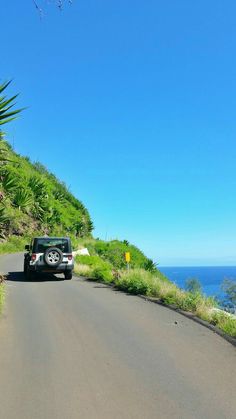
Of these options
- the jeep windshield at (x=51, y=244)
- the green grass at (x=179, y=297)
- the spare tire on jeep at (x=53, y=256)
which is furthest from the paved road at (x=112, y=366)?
the jeep windshield at (x=51, y=244)

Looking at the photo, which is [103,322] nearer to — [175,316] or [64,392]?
[175,316]

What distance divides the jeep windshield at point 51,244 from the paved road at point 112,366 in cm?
894

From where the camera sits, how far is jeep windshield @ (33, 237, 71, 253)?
72.5ft

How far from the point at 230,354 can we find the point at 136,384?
7.36 ft

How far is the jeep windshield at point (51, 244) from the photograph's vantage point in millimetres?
22094

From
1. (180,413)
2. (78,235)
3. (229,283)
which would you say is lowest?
(180,413)

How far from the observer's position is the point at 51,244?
22250 mm

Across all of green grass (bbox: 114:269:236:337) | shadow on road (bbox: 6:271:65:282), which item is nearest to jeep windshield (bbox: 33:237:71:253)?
shadow on road (bbox: 6:271:65:282)

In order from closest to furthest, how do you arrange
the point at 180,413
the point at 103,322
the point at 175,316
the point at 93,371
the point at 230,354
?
the point at 180,413 < the point at 93,371 < the point at 230,354 < the point at 103,322 < the point at 175,316

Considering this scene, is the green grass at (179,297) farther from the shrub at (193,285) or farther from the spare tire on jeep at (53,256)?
the spare tire on jeep at (53,256)

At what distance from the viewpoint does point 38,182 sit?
56.2m

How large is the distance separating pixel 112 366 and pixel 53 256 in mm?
14096

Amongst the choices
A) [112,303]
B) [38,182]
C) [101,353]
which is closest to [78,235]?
[38,182]

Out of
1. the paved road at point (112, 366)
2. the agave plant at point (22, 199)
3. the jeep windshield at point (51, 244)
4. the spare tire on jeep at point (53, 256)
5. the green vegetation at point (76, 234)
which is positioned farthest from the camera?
the agave plant at point (22, 199)
